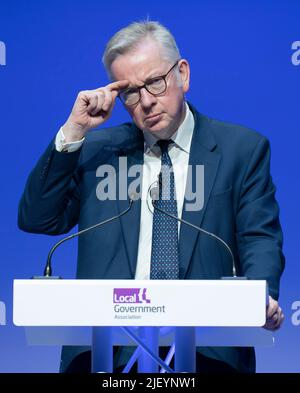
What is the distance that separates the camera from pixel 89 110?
3246 millimetres

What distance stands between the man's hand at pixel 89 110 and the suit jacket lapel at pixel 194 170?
311mm

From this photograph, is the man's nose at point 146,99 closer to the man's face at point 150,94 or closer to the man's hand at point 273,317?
the man's face at point 150,94

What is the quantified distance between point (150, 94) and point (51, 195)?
48 cm

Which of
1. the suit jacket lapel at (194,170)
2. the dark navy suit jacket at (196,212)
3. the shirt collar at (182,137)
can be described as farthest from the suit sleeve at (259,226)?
the shirt collar at (182,137)

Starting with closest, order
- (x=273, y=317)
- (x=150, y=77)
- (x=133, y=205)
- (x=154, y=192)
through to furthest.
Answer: (x=273, y=317) → (x=154, y=192) → (x=133, y=205) → (x=150, y=77)

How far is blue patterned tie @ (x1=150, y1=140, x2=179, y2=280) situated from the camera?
3035 millimetres

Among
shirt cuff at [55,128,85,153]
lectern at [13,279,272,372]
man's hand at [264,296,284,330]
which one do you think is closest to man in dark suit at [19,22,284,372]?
shirt cuff at [55,128,85,153]

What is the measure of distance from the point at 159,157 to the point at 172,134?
11 centimetres

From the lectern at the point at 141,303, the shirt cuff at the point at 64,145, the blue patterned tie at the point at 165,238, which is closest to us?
the lectern at the point at 141,303

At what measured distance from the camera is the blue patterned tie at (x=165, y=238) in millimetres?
3035

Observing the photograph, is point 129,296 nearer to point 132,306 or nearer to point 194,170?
point 132,306

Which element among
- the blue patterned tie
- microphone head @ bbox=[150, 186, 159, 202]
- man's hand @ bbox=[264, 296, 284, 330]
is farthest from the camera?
the blue patterned tie

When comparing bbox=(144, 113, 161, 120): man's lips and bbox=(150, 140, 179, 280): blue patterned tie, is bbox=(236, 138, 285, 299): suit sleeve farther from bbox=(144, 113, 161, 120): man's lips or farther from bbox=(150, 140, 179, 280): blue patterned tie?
bbox=(144, 113, 161, 120): man's lips

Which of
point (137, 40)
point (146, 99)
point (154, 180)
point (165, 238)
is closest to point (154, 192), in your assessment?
point (165, 238)
